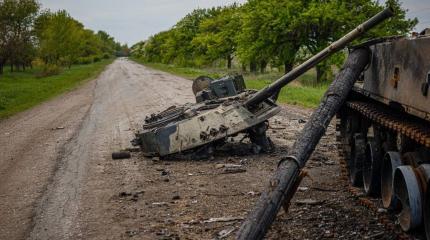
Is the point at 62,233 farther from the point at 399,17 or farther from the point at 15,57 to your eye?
the point at 15,57

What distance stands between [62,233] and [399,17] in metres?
25.6

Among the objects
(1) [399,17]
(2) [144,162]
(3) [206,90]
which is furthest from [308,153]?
(1) [399,17]

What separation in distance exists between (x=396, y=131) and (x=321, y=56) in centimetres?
304

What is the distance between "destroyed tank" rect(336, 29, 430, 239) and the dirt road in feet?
1.34

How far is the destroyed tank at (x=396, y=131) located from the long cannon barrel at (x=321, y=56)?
0.76 m

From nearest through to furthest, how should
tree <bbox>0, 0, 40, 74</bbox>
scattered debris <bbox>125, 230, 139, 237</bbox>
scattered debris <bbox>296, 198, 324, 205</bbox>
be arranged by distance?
scattered debris <bbox>125, 230, 139, 237</bbox>
scattered debris <bbox>296, 198, 324, 205</bbox>
tree <bbox>0, 0, 40, 74</bbox>

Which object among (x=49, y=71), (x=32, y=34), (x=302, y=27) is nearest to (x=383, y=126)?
(x=302, y=27)

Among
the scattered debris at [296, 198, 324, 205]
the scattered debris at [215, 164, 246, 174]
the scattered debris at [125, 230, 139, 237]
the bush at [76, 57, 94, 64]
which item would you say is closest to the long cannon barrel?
the scattered debris at [215, 164, 246, 174]

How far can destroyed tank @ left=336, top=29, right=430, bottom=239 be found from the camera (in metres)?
5.17

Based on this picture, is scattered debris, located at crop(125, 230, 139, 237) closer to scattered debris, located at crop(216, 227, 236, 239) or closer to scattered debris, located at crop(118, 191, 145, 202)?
A: scattered debris, located at crop(216, 227, 236, 239)

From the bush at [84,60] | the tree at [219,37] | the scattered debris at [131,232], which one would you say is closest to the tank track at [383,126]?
the scattered debris at [131,232]

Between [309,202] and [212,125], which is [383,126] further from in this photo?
[212,125]

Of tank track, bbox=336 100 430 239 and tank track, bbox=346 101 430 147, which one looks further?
tank track, bbox=336 100 430 239

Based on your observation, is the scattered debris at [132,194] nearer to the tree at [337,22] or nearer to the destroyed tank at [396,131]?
the destroyed tank at [396,131]
